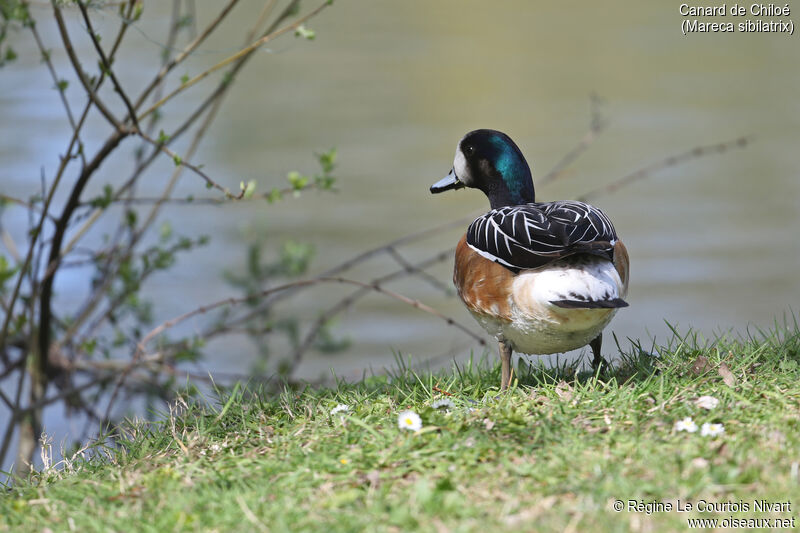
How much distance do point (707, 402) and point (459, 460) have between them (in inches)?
41.8

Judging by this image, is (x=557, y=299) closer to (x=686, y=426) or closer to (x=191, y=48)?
(x=686, y=426)

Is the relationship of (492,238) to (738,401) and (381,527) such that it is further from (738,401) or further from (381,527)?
(381,527)

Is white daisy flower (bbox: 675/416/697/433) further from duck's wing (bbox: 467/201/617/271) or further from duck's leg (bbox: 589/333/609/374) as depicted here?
duck's leg (bbox: 589/333/609/374)

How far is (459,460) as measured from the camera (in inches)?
134

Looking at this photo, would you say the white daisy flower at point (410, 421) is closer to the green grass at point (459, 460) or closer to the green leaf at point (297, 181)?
the green grass at point (459, 460)

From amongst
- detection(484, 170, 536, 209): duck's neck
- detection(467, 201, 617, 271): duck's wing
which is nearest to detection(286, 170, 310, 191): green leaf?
detection(484, 170, 536, 209): duck's neck

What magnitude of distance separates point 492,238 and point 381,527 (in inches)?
66.0

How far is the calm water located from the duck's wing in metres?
2.69

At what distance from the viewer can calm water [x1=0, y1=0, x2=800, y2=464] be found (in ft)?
34.9

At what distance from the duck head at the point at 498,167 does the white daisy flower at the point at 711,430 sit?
187 cm

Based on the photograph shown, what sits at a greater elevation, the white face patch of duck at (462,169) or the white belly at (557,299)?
the white face patch of duck at (462,169)

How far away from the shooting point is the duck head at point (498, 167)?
198 inches

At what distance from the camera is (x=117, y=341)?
648 centimetres

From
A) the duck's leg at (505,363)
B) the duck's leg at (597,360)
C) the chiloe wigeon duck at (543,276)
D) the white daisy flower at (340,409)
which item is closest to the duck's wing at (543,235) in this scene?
the chiloe wigeon duck at (543,276)
